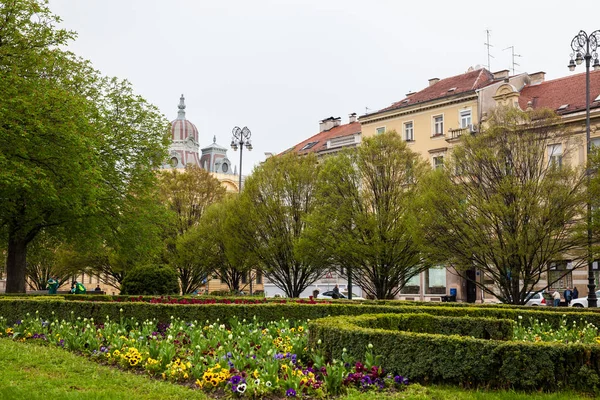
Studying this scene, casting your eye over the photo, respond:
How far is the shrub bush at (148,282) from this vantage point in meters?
29.2

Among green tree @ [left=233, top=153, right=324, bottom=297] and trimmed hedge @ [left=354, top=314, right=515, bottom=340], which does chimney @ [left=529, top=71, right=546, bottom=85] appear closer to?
green tree @ [left=233, top=153, right=324, bottom=297]

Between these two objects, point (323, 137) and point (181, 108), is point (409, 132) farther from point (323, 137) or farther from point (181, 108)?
point (181, 108)

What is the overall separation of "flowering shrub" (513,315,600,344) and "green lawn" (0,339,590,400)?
4.52m

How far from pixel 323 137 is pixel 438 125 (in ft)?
49.0

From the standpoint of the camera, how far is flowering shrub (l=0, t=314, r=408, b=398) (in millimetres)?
8617

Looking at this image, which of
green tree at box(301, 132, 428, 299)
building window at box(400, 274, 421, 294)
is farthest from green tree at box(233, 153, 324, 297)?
building window at box(400, 274, 421, 294)

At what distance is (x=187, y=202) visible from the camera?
154 feet

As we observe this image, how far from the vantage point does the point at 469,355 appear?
8.96 m

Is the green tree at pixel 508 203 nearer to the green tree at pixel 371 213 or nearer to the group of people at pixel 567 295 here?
the green tree at pixel 371 213

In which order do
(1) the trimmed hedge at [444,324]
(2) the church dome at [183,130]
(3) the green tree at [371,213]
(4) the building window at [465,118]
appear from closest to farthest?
(1) the trimmed hedge at [444,324], (3) the green tree at [371,213], (4) the building window at [465,118], (2) the church dome at [183,130]

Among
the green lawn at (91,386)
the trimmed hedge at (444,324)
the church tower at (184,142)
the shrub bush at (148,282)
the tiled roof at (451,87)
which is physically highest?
the church tower at (184,142)

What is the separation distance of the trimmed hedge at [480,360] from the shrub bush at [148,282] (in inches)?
810

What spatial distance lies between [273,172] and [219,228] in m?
8.29

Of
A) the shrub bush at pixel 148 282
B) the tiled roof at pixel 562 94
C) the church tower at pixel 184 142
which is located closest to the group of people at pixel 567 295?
the tiled roof at pixel 562 94
